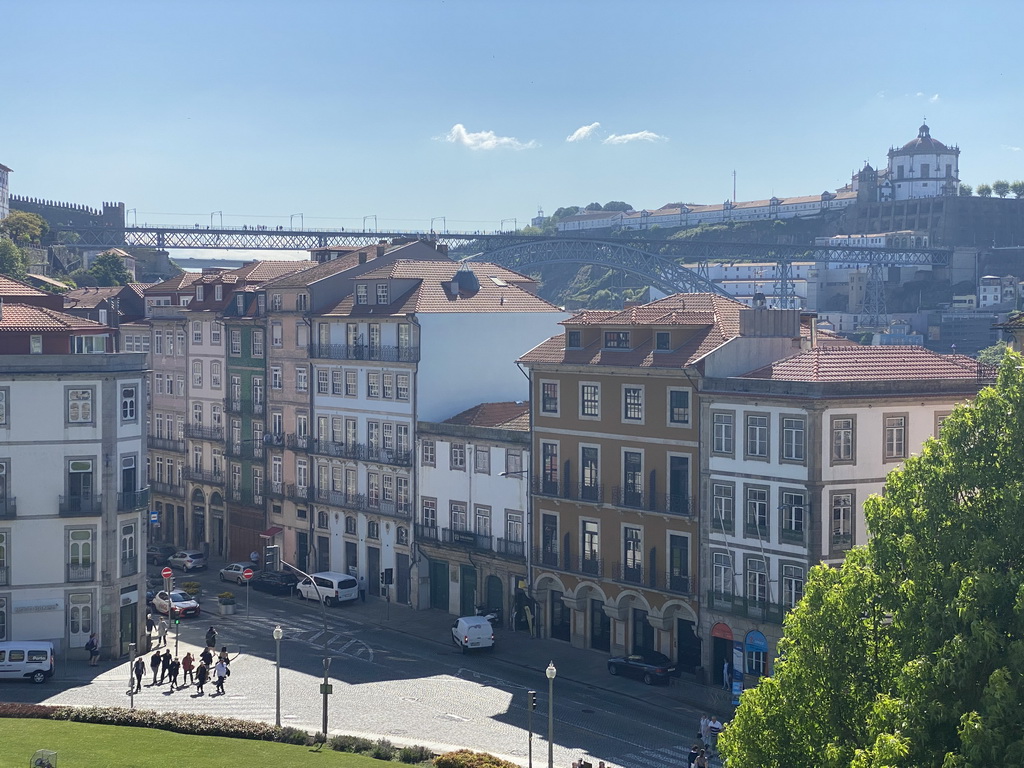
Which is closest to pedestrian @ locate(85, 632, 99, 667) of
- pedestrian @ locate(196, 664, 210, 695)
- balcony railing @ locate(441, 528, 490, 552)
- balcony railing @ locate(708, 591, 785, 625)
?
pedestrian @ locate(196, 664, 210, 695)

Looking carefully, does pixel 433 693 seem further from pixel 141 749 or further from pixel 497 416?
pixel 497 416

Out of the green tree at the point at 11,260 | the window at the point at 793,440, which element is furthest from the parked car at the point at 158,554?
the window at the point at 793,440

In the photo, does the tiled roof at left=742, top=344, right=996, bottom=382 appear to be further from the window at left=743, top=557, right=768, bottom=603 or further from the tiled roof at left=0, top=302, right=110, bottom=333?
the tiled roof at left=0, top=302, right=110, bottom=333

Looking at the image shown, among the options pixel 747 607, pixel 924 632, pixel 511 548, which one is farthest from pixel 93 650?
pixel 924 632

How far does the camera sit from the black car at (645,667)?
6281 cm

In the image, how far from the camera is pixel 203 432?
101000mm

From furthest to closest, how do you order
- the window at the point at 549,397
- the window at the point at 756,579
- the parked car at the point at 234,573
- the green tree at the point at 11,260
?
1. the green tree at the point at 11,260
2. the parked car at the point at 234,573
3. the window at the point at 549,397
4. the window at the point at 756,579

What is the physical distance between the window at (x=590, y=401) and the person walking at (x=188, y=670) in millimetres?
21112

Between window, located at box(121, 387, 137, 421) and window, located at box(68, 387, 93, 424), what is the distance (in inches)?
66.6

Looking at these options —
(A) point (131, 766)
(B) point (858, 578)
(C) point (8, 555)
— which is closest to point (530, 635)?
(C) point (8, 555)

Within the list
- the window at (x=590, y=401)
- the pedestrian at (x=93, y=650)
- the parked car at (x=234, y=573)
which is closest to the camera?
the pedestrian at (x=93, y=650)

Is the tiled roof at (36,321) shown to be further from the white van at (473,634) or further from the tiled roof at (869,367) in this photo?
the tiled roof at (869,367)

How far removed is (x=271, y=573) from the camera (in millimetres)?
85938

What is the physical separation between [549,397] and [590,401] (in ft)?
9.94
